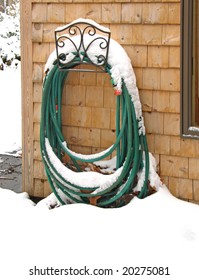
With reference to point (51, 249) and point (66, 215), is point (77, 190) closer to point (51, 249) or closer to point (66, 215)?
point (66, 215)

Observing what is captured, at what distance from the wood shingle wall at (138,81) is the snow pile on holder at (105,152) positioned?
10 cm

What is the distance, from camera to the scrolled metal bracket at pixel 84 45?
3.86 m

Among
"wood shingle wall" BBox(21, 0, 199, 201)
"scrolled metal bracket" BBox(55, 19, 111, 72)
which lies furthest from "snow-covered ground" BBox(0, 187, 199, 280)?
"scrolled metal bracket" BBox(55, 19, 111, 72)

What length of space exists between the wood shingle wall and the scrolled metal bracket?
0.10 m

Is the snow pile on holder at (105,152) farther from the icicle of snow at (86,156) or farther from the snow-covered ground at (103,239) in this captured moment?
the snow-covered ground at (103,239)

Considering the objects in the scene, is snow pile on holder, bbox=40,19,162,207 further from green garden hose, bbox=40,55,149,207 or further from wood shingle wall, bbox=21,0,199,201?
wood shingle wall, bbox=21,0,199,201

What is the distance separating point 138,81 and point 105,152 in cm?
58

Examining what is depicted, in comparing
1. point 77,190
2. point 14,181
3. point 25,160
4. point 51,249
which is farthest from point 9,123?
point 51,249

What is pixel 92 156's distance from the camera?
4.03 metres

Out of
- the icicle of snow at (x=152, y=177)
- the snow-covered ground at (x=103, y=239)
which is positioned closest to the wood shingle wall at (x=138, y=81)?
the icicle of snow at (x=152, y=177)

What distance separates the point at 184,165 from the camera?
3.90m

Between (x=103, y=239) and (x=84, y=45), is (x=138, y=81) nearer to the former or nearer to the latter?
(x=84, y=45)

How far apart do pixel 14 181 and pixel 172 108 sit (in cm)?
181

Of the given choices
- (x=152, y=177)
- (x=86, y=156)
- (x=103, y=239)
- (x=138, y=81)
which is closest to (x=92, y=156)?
(x=86, y=156)
